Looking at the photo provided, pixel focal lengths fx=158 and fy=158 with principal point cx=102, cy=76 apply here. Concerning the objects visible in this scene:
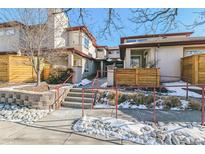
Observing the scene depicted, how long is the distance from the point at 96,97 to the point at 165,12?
486 centimetres

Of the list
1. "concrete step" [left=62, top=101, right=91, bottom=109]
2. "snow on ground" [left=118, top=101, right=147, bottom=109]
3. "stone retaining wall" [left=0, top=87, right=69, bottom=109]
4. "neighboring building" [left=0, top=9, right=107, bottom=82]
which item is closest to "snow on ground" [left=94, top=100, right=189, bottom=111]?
"snow on ground" [left=118, top=101, right=147, bottom=109]

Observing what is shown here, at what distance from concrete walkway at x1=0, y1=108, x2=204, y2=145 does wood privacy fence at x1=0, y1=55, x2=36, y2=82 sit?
7151 mm

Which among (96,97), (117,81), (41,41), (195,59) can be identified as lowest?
(96,97)

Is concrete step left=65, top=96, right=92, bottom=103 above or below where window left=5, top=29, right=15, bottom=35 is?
below

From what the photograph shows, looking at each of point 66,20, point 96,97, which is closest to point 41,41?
point 66,20

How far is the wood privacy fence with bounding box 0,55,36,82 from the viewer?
37.7 ft

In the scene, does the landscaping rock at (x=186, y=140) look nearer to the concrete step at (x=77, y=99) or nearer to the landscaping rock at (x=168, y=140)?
the landscaping rock at (x=168, y=140)

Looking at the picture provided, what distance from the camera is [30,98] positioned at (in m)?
6.59

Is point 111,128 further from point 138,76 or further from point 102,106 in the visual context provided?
point 138,76

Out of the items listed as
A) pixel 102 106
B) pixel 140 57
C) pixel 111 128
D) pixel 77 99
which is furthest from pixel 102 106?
pixel 140 57

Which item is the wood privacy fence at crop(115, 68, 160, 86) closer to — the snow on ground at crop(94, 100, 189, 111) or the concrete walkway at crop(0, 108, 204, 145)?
the snow on ground at crop(94, 100, 189, 111)
